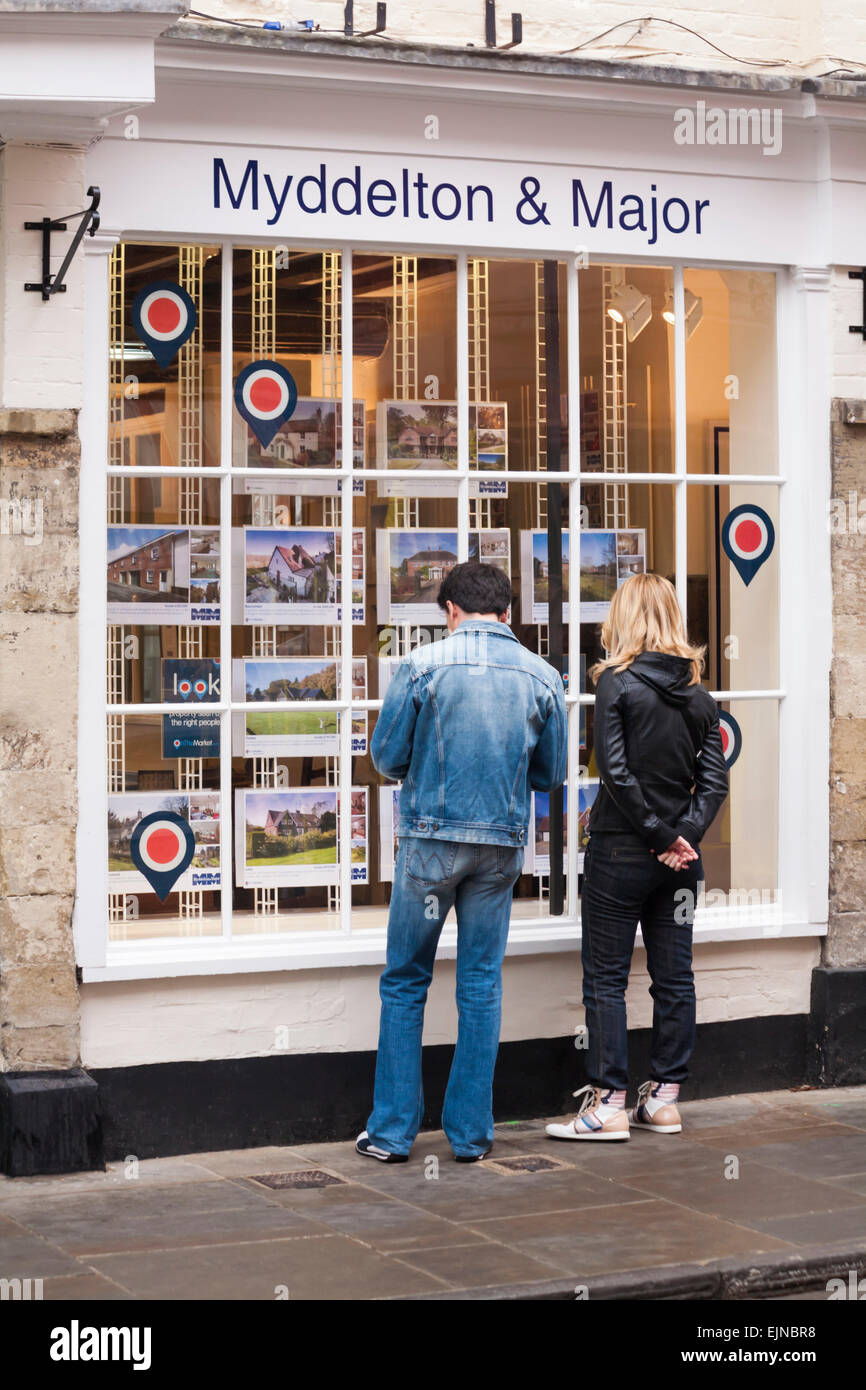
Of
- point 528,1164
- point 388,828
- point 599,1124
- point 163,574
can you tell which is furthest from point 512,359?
point 528,1164

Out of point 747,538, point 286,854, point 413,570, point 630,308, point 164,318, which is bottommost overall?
point 286,854

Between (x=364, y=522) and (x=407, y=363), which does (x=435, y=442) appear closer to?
(x=407, y=363)

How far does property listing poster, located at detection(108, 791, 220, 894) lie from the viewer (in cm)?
654

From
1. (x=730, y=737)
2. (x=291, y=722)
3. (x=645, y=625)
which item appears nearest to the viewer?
(x=645, y=625)

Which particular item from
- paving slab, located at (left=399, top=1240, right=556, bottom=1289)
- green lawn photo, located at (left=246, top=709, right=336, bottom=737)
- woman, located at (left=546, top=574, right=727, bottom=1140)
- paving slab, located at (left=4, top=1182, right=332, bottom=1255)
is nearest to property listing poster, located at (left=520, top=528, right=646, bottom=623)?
woman, located at (left=546, top=574, right=727, bottom=1140)

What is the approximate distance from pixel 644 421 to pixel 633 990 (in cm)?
226

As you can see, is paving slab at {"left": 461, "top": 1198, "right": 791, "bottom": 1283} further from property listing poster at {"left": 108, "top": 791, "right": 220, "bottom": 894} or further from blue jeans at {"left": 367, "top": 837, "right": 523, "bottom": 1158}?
property listing poster at {"left": 108, "top": 791, "right": 220, "bottom": 894}

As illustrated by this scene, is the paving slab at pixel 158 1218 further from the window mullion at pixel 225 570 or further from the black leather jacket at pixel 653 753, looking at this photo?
the black leather jacket at pixel 653 753

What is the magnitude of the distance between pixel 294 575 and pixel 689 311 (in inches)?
78.3

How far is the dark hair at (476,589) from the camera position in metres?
6.32

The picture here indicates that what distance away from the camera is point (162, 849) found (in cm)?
663

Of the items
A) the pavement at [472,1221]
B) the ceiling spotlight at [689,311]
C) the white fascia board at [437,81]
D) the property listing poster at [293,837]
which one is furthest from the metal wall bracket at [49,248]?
the pavement at [472,1221]

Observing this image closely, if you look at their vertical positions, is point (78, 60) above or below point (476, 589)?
above
